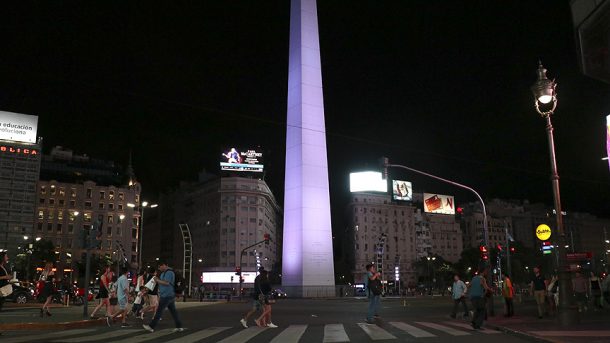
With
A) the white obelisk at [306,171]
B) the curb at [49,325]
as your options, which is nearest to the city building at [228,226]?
the white obelisk at [306,171]

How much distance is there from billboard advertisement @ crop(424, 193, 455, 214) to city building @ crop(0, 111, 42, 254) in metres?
80.0

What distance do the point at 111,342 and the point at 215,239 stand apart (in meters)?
108

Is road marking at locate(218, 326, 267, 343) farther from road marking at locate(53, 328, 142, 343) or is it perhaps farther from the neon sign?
the neon sign

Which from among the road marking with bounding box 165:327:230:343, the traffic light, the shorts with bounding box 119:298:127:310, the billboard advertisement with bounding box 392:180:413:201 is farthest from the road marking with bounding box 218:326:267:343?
the billboard advertisement with bounding box 392:180:413:201

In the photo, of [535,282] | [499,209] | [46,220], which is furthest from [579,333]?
[499,209]

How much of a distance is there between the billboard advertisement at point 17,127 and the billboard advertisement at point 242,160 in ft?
115

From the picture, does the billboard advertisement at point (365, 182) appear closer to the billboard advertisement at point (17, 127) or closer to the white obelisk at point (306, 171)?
the white obelisk at point (306, 171)

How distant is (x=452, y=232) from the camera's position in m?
162

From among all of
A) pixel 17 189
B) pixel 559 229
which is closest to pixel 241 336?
pixel 559 229

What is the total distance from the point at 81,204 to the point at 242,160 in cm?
3973

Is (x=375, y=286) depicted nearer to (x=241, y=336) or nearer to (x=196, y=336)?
(x=241, y=336)

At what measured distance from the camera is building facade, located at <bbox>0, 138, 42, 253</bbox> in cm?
10205

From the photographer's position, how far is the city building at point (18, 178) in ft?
322

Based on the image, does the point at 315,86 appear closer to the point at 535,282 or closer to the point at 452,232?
the point at 535,282
